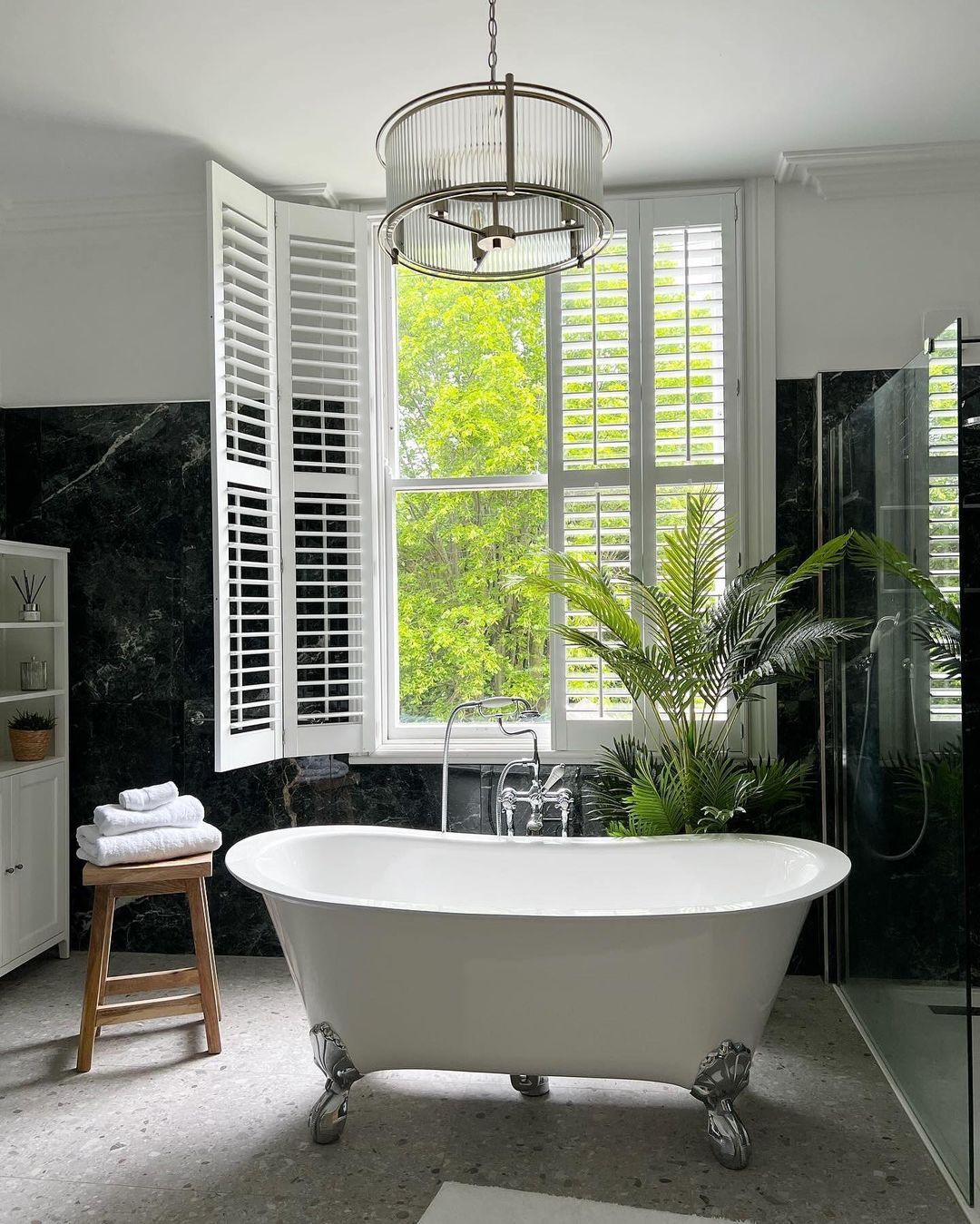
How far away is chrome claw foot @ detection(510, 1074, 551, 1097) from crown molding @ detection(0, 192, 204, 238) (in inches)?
126

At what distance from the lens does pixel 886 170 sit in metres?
3.37

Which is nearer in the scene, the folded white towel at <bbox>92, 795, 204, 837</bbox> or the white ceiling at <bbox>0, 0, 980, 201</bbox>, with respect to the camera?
the white ceiling at <bbox>0, 0, 980, 201</bbox>

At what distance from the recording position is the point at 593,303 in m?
3.53

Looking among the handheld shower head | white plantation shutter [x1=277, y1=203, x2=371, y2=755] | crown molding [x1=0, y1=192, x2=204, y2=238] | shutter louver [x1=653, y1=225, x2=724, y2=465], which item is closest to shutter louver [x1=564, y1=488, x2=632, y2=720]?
shutter louver [x1=653, y1=225, x2=724, y2=465]

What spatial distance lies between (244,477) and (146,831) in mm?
1203

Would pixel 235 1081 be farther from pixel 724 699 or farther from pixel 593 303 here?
pixel 593 303

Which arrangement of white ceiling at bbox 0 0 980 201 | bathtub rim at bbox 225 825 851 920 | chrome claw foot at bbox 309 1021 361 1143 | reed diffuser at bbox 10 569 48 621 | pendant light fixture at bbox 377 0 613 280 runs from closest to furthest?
pendant light fixture at bbox 377 0 613 280, bathtub rim at bbox 225 825 851 920, chrome claw foot at bbox 309 1021 361 1143, white ceiling at bbox 0 0 980 201, reed diffuser at bbox 10 569 48 621

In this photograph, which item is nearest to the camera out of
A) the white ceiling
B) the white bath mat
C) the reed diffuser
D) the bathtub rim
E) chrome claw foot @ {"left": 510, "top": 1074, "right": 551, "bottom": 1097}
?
the white bath mat

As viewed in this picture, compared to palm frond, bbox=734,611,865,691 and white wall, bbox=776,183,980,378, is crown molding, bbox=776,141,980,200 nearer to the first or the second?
white wall, bbox=776,183,980,378

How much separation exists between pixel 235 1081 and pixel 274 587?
5.22 feet

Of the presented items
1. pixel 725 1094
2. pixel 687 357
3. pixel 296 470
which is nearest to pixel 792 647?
pixel 687 357

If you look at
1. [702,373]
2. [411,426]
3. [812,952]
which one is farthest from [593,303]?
[812,952]

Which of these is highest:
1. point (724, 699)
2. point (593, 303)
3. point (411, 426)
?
point (593, 303)

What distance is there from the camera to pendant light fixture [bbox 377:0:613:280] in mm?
1863
